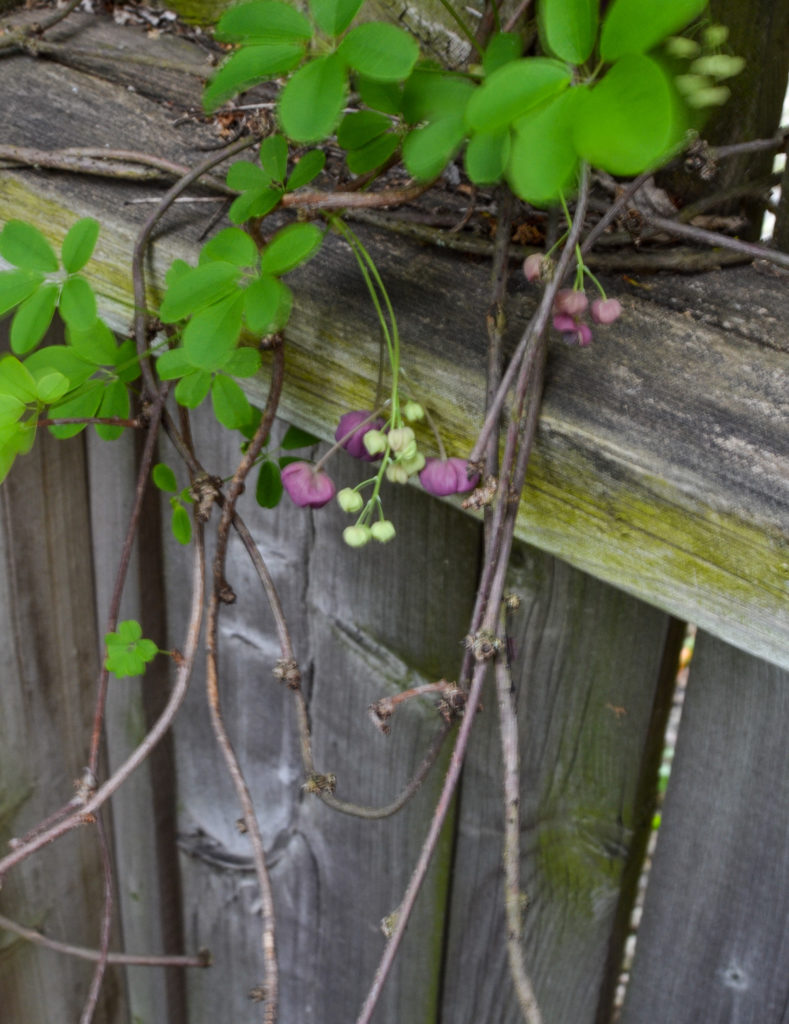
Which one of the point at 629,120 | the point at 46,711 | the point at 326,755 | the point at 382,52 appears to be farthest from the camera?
the point at 46,711

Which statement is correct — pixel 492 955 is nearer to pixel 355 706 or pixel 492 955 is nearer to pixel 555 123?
pixel 355 706

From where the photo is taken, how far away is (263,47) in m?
0.66

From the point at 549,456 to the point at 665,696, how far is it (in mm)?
459

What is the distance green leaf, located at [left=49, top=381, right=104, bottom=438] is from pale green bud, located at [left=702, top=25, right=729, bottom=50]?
0.62 meters

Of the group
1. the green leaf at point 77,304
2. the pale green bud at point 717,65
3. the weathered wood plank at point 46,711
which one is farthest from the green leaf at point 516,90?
the weathered wood plank at point 46,711

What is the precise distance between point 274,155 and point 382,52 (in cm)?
17

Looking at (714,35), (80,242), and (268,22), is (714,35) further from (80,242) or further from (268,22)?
(80,242)

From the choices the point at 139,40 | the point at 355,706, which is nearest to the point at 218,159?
the point at 139,40

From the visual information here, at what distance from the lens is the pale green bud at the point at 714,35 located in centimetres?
78

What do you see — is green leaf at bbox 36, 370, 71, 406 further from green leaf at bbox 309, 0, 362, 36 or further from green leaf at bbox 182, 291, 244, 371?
green leaf at bbox 309, 0, 362, 36

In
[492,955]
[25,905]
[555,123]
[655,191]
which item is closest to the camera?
[555,123]

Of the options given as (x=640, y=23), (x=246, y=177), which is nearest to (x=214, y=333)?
(x=246, y=177)

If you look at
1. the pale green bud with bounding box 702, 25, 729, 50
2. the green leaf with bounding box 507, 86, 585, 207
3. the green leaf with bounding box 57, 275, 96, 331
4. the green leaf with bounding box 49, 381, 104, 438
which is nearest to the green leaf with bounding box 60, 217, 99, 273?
the green leaf with bounding box 57, 275, 96, 331

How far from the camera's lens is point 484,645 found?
684mm
